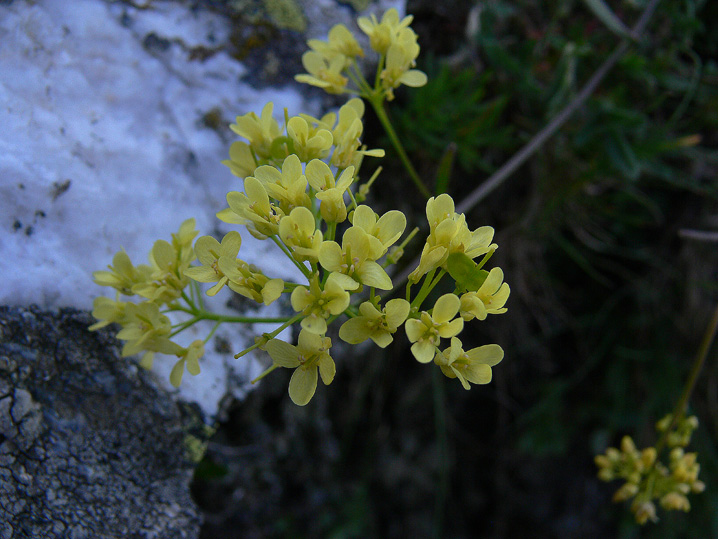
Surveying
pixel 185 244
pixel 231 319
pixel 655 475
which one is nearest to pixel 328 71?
pixel 185 244

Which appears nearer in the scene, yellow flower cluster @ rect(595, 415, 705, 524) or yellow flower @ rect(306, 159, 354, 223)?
yellow flower @ rect(306, 159, 354, 223)

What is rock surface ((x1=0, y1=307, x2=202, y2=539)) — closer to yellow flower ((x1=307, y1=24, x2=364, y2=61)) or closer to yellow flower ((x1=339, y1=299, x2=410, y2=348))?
yellow flower ((x1=339, y1=299, x2=410, y2=348))

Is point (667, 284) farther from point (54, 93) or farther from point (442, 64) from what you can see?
point (54, 93)

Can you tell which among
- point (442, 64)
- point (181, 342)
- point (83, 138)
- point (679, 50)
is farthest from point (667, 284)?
point (83, 138)

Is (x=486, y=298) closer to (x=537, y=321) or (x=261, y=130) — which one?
(x=261, y=130)

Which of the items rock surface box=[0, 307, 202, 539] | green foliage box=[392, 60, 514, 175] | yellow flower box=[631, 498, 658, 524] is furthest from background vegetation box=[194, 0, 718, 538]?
yellow flower box=[631, 498, 658, 524]

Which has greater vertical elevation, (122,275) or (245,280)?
(245,280)

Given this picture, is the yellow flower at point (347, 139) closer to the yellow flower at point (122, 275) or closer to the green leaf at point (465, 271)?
the green leaf at point (465, 271)

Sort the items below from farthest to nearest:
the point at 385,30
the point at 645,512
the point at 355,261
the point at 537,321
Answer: the point at 537,321 < the point at 645,512 < the point at 385,30 < the point at 355,261
